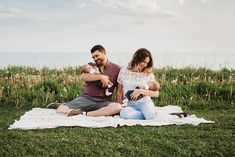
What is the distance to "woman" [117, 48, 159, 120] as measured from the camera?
26.5 ft

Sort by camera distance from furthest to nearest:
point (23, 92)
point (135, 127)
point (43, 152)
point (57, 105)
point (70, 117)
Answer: point (23, 92) < point (57, 105) < point (70, 117) < point (135, 127) < point (43, 152)

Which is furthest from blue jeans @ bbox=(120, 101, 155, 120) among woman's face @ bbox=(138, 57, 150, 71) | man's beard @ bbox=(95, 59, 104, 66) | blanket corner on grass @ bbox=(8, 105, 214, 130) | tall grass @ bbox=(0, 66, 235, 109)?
tall grass @ bbox=(0, 66, 235, 109)

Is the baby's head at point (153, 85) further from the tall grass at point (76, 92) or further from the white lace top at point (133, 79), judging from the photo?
the tall grass at point (76, 92)

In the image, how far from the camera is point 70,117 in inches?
318

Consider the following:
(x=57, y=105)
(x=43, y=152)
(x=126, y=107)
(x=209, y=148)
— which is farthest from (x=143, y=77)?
(x=43, y=152)

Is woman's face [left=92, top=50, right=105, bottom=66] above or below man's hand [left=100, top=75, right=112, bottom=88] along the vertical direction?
above

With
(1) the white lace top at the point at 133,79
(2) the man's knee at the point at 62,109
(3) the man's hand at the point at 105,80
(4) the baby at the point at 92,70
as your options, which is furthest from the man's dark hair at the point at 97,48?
(2) the man's knee at the point at 62,109

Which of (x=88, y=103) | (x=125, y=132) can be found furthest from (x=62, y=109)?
(x=125, y=132)

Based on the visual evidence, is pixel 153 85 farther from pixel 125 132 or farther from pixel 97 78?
pixel 125 132

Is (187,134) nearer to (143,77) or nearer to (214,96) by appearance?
(143,77)

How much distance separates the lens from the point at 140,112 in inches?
322

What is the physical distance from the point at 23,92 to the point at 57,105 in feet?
3.64

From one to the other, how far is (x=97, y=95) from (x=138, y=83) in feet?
2.90

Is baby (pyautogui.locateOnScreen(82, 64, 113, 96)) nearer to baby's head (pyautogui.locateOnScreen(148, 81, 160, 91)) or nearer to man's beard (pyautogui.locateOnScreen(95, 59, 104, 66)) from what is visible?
man's beard (pyautogui.locateOnScreen(95, 59, 104, 66))
